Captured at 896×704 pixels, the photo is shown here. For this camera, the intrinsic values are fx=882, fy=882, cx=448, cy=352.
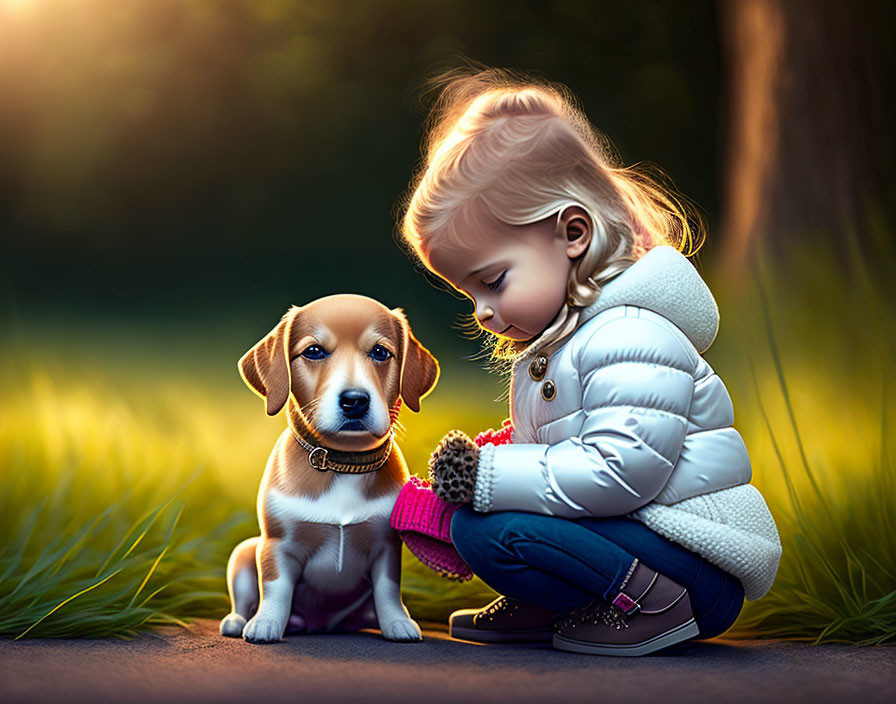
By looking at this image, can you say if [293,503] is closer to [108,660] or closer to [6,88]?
[108,660]

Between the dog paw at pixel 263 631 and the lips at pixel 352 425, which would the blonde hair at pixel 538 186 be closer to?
the lips at pixel 352 425

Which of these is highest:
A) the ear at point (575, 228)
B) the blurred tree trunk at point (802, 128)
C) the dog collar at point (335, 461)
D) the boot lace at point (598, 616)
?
the blurred tree trunk at point (802, 128)

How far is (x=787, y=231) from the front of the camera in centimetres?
332

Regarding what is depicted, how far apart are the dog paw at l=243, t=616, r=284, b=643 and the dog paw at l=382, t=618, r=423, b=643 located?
9.1 inches

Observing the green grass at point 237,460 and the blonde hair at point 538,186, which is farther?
the green grass at point 237,460

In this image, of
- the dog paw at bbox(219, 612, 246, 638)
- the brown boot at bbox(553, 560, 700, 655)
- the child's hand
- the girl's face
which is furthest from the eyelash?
the dog paw at bbox(219, 612, 246, 638)

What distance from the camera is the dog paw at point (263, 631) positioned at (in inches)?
73.0

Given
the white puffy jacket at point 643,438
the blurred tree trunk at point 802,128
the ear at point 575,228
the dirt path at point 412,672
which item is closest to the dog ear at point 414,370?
the white puffy jacket at point 643,438

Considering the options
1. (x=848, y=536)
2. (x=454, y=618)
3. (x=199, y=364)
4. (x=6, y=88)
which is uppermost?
(x=6, y=88)

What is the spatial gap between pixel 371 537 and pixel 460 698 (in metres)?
0.58

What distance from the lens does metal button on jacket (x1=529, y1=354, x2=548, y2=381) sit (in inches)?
77.7

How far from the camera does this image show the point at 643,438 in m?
1.78

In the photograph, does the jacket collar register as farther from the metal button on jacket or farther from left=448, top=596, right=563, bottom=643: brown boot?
left=448, top=596, right=563, bottom=643: brown boot

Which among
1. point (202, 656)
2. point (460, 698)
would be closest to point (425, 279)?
point (202, 656)
